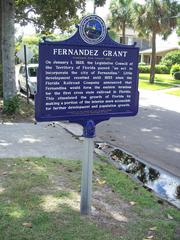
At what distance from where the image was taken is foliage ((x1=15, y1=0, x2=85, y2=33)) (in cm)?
1762

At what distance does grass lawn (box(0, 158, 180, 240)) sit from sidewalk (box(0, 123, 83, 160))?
1265 millimetres

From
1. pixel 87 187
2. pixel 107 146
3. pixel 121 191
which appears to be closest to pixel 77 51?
pixel 87 187

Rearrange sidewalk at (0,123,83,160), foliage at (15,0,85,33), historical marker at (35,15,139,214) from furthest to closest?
foliage at (15,0,85,33)
sidewalk at (0,123,83,160)
historical marker at (35,15,139,214)

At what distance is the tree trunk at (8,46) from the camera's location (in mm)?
14250

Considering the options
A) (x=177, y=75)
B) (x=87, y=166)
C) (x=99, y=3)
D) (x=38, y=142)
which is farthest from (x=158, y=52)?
(x=87, y=166)

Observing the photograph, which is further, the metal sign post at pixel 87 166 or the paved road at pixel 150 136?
the paved road at pixel 150 136

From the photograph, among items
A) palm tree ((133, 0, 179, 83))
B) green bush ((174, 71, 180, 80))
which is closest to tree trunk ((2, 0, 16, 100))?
palm tree ((133, 0, 179, 83))

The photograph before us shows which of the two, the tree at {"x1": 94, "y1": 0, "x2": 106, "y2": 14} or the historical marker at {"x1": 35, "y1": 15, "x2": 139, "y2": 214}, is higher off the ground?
the tree at {"x1": 94, "y1": 0, "x2": 106, "y2": 14}

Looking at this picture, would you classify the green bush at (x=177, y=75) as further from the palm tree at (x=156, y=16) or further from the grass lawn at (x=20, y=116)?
the grass lawn at (x=20, y=116)

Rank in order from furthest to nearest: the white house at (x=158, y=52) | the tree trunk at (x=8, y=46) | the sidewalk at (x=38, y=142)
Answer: the white house at (x=158, y=52) → the tree trunk at (x=8, y=46) → the sidewalk at (x=38, y=142)

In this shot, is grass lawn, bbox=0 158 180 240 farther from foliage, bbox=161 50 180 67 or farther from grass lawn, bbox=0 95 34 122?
foliage, bbox=161 50 180 67

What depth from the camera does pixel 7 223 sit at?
505cm

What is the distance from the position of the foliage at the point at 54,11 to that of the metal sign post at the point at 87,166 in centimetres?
1283

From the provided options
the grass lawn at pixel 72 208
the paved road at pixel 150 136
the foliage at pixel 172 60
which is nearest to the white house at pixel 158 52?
the foliage at pixel 172 60
